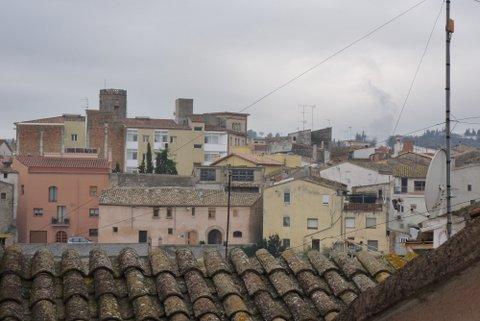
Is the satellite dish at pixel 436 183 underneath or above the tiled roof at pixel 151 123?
underneath

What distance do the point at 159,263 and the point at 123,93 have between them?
216 ft

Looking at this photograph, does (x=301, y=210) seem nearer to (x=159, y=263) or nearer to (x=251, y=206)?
(x=251, y=206)

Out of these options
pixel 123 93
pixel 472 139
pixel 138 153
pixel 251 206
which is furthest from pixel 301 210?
pixel 472 139

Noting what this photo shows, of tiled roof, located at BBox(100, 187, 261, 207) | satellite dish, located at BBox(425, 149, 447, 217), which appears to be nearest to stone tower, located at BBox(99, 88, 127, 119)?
tiled roof, located at BBox(100, 187, 261, 207)


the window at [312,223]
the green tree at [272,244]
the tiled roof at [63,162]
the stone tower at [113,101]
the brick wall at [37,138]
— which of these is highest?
the stone tower at [113,101]

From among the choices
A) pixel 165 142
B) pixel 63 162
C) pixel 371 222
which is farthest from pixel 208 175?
pixel 165 142

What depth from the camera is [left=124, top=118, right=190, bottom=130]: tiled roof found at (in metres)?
64.6

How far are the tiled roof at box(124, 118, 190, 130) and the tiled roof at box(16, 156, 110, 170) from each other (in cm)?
1522

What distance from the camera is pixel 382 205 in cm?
4034

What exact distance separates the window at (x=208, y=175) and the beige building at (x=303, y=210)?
7449 mm

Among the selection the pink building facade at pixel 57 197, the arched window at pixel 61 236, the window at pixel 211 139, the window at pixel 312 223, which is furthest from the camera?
the window at pixel 211 139

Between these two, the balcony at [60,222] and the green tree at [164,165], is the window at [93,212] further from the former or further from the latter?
the green tree at [164,165]

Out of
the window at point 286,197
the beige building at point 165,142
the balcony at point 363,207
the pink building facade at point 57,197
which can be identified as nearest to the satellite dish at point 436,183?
the balcony at point 363,207

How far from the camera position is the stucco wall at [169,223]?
137ft
